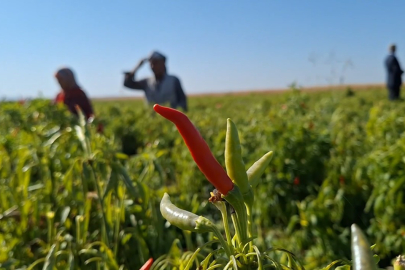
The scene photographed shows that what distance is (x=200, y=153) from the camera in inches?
22.9

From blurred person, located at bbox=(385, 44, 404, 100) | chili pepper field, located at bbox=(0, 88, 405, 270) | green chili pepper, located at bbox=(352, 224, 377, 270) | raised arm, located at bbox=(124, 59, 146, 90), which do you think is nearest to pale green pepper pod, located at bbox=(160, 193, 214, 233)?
chili pepper field, located at bbox=(0, 88, 405, 270)

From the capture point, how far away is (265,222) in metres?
3.28

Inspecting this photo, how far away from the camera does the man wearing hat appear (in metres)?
5.61

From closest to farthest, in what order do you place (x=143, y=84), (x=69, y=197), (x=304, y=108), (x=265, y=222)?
1. (x=69, y=197)
2. (x=265, y=222)
3. (x=304, y=108)
4. (x=143, y=84)

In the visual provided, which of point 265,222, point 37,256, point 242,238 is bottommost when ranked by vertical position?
point 265,222

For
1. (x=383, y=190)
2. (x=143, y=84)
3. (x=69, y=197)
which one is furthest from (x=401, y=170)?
(x=143, y=84)

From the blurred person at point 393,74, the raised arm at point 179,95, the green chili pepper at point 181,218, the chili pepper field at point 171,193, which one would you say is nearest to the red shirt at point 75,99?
the chili pepper field at point 171,193

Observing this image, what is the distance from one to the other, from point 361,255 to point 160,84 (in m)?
5.50

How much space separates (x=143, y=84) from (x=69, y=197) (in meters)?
4.43

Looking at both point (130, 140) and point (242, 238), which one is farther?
point (130, 140)

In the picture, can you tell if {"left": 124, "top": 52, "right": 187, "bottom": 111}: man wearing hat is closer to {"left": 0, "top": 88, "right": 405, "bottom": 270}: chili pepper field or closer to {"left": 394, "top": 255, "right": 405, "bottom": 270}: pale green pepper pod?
{"left": 0, "top": 88, "right": 405, "bottom": 270}: chili pepper field

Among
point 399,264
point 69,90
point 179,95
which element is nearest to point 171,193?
point 399,264

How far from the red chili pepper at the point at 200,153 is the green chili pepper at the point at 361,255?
8.5 inches

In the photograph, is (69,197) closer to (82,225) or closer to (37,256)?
(37,256)
